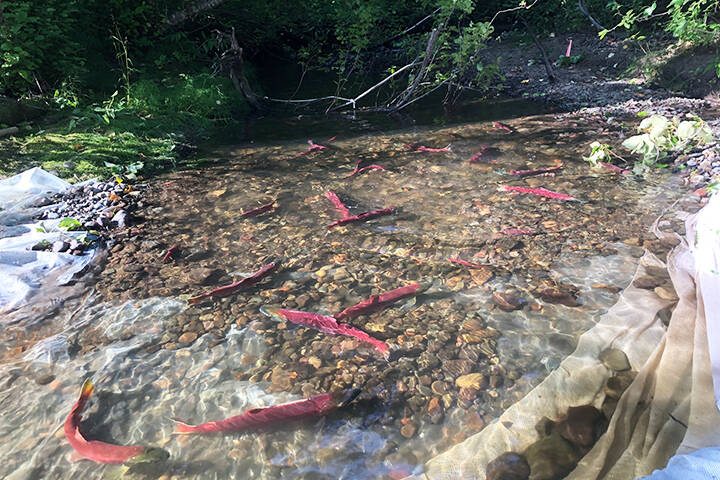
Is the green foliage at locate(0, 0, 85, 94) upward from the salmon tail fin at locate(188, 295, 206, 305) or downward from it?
upward

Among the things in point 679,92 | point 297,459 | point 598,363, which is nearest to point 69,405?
point 297,459

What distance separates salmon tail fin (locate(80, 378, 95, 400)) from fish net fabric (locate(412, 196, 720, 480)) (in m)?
1.88

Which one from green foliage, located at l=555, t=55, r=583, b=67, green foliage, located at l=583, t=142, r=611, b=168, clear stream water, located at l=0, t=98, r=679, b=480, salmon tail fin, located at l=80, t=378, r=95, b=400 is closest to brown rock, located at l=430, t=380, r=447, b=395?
clear stream water, located at l=0, t=98, r=679, b=480

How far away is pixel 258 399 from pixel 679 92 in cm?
933

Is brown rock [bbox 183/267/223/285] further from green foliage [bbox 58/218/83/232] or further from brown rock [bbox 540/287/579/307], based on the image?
brown rock [bbox 540/287/579/307]

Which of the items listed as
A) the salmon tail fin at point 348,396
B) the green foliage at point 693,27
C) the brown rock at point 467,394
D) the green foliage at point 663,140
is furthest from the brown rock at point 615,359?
the green foliage at point 693,27

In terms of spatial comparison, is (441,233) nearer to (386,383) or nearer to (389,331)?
(389,331)

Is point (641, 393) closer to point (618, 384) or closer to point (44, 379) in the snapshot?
point (618, 384)

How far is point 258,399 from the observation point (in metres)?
2.47

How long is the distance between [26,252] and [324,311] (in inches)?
99.2

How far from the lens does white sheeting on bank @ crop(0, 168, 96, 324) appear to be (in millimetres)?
3271

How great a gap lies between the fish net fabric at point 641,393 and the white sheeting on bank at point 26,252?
3.12 metres

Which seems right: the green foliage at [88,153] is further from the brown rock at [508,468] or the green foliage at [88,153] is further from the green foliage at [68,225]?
the brown rock at [508,468]

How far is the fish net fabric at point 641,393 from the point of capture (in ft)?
5.99
